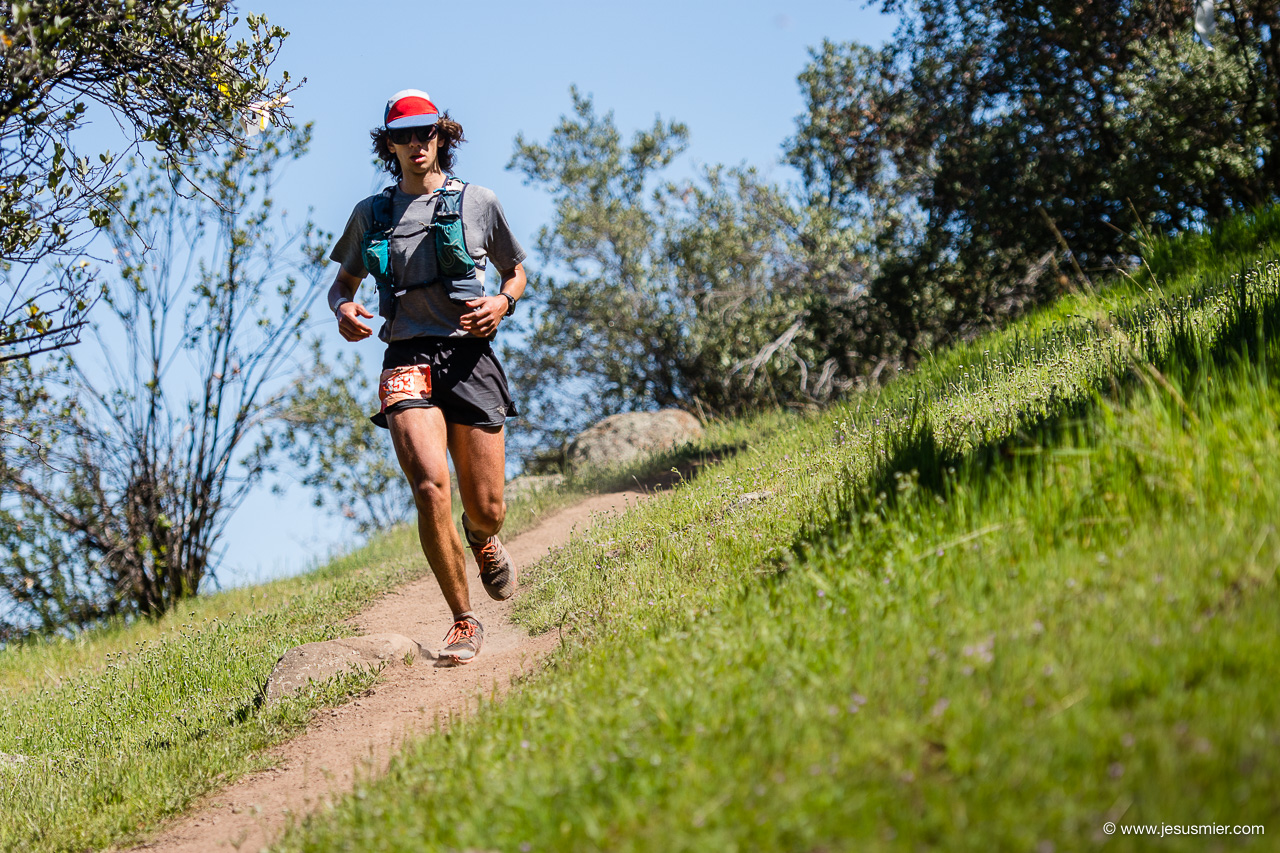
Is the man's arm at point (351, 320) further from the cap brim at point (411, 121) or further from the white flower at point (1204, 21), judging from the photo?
the white flower at point (1204, 21)

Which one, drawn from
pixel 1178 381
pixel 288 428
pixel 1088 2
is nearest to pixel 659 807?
pixel 1178 381

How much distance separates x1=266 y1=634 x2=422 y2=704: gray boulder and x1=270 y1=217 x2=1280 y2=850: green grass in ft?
4.16

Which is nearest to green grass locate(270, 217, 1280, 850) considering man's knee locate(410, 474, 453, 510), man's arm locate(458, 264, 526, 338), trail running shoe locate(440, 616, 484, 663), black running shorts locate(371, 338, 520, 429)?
trail running shoe locate(440, 616, 484, 663)

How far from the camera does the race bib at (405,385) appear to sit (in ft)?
14.9

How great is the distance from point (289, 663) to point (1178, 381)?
4.44 m

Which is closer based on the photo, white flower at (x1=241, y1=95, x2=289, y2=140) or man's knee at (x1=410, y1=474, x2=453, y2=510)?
man's knee at (x1=410, y1=474, x2=453, y2=510)

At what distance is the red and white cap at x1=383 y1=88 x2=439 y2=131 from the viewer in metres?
4.73

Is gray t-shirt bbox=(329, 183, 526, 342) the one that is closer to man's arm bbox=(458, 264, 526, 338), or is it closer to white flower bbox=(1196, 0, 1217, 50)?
man's arm bbox=(458, 264, 526, 338)

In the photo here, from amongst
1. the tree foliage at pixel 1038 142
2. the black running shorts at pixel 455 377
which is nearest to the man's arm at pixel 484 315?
the black running shorts at pixel 455 377

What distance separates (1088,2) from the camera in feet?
36.6

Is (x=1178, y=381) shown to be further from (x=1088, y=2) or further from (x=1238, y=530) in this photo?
(x=1088, y=2)

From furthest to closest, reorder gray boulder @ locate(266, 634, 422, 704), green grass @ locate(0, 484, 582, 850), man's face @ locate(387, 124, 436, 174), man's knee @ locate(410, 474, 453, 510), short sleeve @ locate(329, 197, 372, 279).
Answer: short sleeve @ locate(329, 197, 372, 279), man's face @ locate(387, 124, 436, 174), gray boulder @ locate(266, 634, 422, 704), man's knee @ locate(410, 474, 453, 510), green grass @ locate(0, 484, 582, 850)

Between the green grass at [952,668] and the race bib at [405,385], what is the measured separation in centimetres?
144

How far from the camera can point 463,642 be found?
473 centimetres
